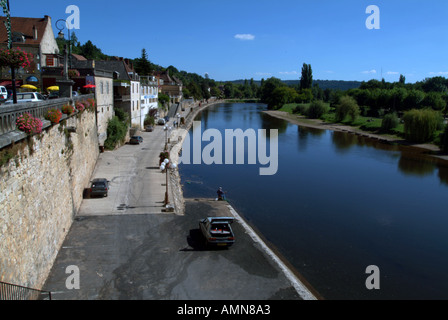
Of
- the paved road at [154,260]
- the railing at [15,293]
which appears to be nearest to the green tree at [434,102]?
the paved road at [154,260]

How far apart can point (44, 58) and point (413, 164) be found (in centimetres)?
4254

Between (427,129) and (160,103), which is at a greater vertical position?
(160,103)

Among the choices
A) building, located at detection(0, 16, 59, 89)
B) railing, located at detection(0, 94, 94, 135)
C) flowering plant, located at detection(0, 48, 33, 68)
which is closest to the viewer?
railing, located at detection(0, 94, 94, 135)

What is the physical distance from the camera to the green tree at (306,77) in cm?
15775

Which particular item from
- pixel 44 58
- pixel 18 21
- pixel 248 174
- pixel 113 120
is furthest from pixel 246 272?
pixel 18 21

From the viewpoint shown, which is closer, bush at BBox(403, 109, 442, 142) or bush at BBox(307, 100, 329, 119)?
bush at BBox(403, 109, 442, 142)

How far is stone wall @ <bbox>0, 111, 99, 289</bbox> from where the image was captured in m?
8.78

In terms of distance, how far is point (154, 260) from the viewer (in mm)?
13797

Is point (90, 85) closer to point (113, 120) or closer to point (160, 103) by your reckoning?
point (113, 120)

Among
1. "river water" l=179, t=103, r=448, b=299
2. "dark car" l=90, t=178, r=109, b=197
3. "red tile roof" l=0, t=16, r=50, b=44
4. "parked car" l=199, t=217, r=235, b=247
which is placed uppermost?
"red tile roof" l=0, t=16, r=50, b=44

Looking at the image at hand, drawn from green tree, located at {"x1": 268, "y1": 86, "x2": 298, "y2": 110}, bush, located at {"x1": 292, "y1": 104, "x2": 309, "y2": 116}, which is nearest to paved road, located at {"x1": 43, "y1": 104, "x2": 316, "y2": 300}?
bush, located at {"x1": 292, "y1": 104, "x2": 309, "y2": 116}

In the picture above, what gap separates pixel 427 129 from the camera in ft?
181

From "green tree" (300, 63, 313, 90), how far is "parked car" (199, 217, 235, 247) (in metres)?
151

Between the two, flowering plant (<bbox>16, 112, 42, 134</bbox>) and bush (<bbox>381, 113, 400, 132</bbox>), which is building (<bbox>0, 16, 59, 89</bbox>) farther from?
bush (<bbox>381, 113, 400, 132</bbox>)
